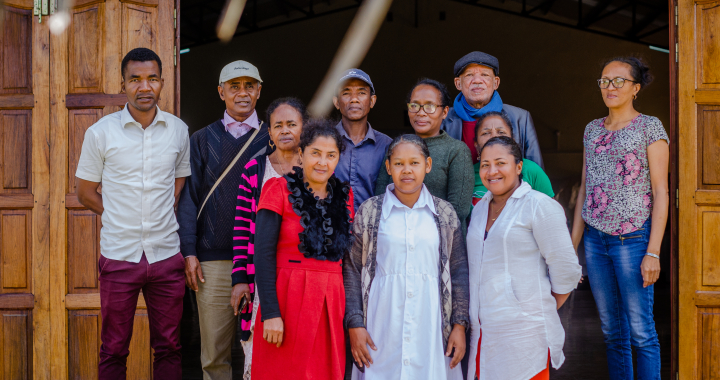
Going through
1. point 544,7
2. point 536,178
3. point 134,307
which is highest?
point 544,7

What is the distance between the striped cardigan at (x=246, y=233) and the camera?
2.63m

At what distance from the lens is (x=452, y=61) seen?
11.6m

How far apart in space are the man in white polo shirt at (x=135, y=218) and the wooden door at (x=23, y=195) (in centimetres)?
79

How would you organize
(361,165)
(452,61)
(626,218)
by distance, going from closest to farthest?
(626,218)
(361,165)
(452,61)

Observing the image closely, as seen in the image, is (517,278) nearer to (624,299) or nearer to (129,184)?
(624,299)

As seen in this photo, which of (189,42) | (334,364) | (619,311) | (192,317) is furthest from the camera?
(189,42)

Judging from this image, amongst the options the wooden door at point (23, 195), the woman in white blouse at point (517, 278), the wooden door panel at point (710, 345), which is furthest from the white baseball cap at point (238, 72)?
the wooden door panel at point (710, 345)

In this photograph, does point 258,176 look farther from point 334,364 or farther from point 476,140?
point 476,140

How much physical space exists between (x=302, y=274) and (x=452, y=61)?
10.1 m

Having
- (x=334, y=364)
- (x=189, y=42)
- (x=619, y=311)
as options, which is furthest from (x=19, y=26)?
(x=189, y=42)

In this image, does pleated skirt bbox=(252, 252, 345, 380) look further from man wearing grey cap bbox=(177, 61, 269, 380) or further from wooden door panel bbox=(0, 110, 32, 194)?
wooden door panel bbox=(0, 110, 32, 194)

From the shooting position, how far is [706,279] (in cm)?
325

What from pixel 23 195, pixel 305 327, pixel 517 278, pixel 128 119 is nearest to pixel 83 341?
pixel 23 195

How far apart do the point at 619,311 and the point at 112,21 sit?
3.53 m
